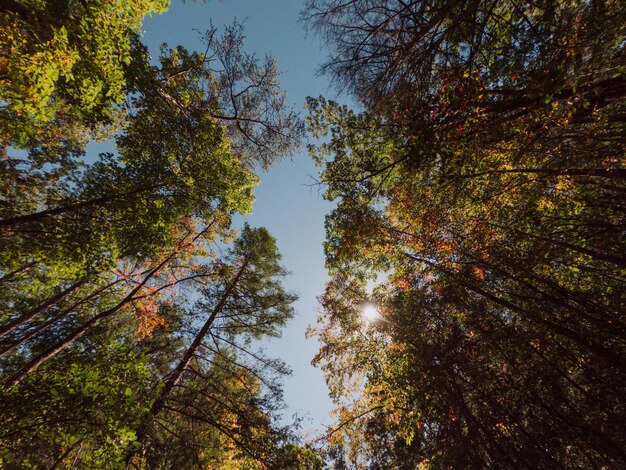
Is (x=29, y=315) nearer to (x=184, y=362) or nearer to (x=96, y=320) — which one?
(x=96, y=320)

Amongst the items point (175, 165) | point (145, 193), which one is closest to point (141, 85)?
point (175, 165)

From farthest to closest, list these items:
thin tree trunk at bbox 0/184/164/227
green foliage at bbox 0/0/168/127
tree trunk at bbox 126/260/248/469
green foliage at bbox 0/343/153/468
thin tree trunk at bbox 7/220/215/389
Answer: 1. thin tree trunk at bbox 7/220/215/389
2. tree trunk at bbox 126/260/248/469
3. thin tree trunk at bbox 0/184/164/227
4. green foliage at bbox 0/0/168/127
5. green foliage at bbox 0/343/153/468

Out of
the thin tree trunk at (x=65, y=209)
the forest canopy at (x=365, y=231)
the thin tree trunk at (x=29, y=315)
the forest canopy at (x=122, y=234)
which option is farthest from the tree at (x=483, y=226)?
the thin tree trunk at (x=29, y=315)

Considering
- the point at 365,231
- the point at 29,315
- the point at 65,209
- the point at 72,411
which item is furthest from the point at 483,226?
the point at 29,315

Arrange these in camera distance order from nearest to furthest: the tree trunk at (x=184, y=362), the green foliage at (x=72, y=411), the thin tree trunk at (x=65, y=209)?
the green foliage at (x=72, y=411), the thin tree trunk at (x=65, y=209), the tree trunk at (x=184, y=362)

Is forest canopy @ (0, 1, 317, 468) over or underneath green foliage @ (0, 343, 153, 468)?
over

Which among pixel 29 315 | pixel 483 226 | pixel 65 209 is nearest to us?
pixel 65 209

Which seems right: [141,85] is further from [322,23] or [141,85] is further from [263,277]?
[263,277]

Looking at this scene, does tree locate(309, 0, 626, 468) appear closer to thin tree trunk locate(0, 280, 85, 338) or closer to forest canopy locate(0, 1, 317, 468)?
forest canopy locate(0, 1, 317, 468)

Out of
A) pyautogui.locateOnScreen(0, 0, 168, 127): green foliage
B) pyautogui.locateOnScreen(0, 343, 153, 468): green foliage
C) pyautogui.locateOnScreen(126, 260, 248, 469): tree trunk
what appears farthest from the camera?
pyautogui.locateOnScreen(126, 260, 248, 469): tree trunk

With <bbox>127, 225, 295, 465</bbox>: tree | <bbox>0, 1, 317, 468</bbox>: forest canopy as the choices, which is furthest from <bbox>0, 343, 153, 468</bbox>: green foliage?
<bbox>127, 225, 295, 465</bbox>: tree

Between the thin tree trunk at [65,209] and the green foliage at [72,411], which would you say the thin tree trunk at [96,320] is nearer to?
the thin tree trunk at [65,209]

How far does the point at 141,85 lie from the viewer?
5848mm

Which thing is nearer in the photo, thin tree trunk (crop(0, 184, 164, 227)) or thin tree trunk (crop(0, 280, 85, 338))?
thin tree trunk (crop(0, 184, 164, 227))
